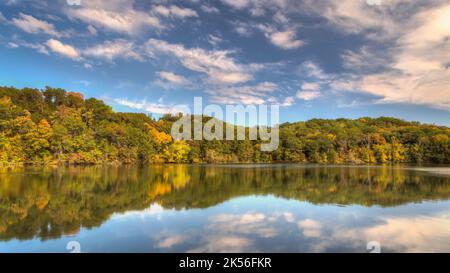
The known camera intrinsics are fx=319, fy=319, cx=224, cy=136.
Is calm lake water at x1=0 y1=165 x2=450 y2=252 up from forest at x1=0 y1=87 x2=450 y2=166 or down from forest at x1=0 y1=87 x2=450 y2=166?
down

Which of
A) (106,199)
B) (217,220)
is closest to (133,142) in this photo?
(106,199)

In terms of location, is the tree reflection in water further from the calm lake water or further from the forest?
the forest

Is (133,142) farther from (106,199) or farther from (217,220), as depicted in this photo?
(217,220)

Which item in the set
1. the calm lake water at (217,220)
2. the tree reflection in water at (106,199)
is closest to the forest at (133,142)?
the tree reflection in water at (106,199)

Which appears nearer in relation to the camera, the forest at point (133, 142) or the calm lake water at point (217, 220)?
the calm lake water at point (217, 220)

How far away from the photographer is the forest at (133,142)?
1321 inches

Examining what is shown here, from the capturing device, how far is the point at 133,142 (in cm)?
4297

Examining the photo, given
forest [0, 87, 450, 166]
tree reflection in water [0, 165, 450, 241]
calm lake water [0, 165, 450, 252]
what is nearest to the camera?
calm lake water [0, 165, 450, 252]

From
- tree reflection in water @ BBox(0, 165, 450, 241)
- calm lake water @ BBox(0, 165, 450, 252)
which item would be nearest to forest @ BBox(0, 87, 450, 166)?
tree reflection in water @ BBox(0, 165, 450, 241)

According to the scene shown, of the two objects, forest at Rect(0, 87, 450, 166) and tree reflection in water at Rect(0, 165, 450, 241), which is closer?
tree reflection in water at Rect(0, 165, 450, 241)

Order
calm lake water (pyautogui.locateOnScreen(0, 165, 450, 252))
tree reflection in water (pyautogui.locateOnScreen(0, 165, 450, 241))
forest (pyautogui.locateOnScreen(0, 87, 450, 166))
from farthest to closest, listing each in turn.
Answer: forest (pyautogui.locateOnScreen(0, 87, 450, 166)), tree reflection in water (pyautogui.locateOnScreen(0, 165, 450, 241)), calm lake water (pyautogui.locateOnScreen(0, 165, 450, 252))

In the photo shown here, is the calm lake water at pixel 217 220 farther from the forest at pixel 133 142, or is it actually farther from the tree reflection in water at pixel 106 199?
the forest at pixel 133 142

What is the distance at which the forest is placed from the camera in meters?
33.6
